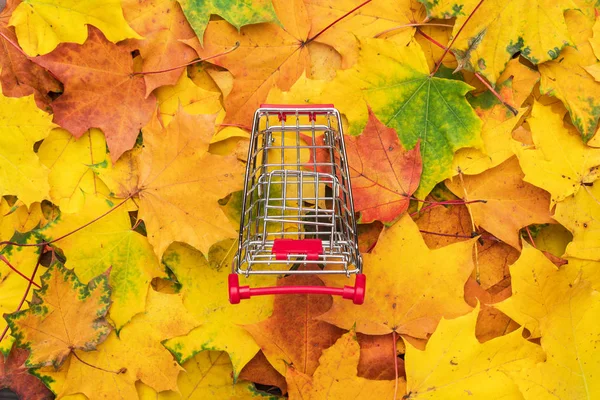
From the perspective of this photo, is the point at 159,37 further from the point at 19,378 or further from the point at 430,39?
the point at 19,378

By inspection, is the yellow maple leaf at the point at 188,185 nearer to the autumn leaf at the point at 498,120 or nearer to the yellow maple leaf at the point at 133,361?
the yellow maple leaf at the point at 133,361

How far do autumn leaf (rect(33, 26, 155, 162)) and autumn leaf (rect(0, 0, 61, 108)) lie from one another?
0.22 ft

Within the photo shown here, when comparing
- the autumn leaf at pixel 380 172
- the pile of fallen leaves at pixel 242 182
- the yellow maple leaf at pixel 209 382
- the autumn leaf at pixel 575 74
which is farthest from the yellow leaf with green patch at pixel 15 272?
the autumn leaf at pixel 575 74

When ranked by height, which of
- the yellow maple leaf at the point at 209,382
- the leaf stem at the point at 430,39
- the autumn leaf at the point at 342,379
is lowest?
the yellow maple leaf at the point at 209,382

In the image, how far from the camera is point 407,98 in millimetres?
1313

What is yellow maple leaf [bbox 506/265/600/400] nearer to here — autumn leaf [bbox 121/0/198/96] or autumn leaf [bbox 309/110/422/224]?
autumn leaf [bbox 309/110/422/224]

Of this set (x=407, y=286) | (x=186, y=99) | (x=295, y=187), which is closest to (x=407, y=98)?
(x=295, y=187)

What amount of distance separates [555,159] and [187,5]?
0.93 m

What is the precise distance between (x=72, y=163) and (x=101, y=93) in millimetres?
190

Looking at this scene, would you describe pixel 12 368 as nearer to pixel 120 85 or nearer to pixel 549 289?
pixel 120 85

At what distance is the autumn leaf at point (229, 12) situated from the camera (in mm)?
1328

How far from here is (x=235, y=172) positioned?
126 centimetres

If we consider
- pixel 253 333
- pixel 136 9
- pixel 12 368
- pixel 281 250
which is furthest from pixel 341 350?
pixel 136 9

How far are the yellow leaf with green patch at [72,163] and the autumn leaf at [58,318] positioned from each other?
200 mm
